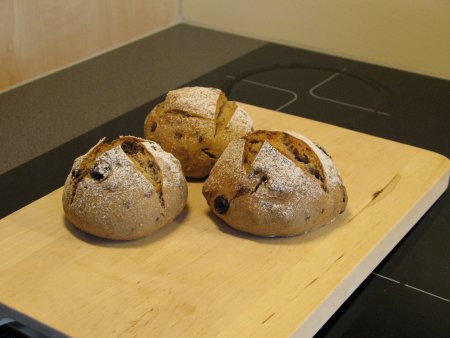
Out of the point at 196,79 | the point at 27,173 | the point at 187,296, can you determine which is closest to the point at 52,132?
the point at 27,173

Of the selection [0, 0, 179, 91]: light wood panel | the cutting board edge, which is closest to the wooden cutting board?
the cutting board edge

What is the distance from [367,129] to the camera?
4.25 ft

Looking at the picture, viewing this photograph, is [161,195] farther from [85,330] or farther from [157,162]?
[85,330]

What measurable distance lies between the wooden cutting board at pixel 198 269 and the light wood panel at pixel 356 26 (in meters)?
0.57

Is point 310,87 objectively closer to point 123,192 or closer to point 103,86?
point 103,86

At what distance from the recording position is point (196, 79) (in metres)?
1.51

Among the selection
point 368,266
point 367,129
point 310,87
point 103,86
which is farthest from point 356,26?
point 368,266

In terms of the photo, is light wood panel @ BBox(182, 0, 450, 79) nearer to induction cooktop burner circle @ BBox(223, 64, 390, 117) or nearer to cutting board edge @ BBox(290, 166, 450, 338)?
induction cooktop burner circle @ BBox(223, 64, 390, 117)

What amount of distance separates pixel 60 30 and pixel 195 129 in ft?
2.15

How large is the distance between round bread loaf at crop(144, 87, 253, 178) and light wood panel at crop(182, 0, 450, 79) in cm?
66

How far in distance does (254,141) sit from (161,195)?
5.5 inches

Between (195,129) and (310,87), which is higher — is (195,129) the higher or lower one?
the higher one

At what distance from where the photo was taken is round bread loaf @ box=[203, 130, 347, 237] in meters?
0.88

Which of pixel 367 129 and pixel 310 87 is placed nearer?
pixel 367 129
